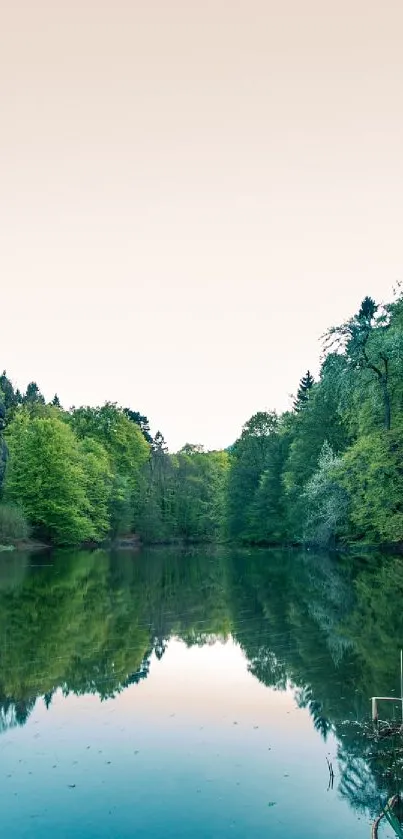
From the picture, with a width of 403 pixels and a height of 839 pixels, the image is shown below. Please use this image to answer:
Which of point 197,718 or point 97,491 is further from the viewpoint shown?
point 97,491

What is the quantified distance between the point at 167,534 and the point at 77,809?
297ft

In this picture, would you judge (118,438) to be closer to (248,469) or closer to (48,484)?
(248,469)

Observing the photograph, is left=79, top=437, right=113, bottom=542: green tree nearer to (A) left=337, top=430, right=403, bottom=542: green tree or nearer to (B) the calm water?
(A) left=337, top=430, right=403, bottom=542: green tree

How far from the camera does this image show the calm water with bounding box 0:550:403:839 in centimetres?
913

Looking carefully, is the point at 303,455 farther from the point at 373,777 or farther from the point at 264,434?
the point at 373,777

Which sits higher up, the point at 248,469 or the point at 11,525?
the point at 248,469

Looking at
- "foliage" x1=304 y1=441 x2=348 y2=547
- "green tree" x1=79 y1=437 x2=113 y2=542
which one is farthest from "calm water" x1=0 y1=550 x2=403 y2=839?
"green tree" x1=79 y1=437 x2=113 y2=542

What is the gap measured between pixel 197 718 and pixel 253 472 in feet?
251

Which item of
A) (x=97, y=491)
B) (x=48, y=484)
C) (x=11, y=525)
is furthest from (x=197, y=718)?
(x=97, y=491)

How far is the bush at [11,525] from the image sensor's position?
227 feet

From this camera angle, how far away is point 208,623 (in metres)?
24.8

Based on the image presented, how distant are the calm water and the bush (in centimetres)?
4173

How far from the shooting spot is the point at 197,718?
542 inches

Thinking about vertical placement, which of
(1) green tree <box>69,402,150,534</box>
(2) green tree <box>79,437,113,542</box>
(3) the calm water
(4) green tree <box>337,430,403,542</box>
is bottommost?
(3) the calm water
